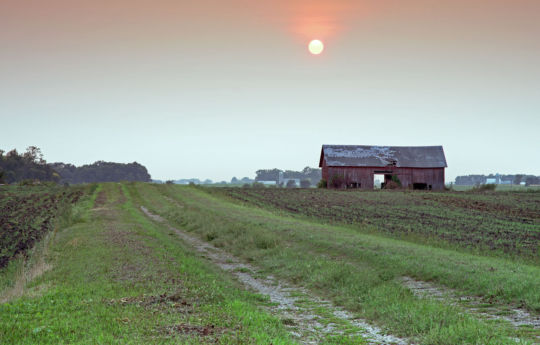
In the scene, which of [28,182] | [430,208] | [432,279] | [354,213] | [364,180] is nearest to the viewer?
[432,279]

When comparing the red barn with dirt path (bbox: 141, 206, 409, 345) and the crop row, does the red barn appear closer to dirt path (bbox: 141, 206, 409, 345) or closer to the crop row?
the crop row

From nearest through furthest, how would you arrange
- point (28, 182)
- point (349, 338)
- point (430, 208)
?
point (349, 338) < point (430, 208) < point (28, 182)

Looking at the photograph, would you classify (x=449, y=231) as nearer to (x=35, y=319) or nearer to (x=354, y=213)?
(x=354, y=213)

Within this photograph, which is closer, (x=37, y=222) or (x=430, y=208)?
(x=37, y=222)

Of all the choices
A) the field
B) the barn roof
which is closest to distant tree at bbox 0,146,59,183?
the barn roof

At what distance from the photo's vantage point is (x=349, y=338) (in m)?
10.5

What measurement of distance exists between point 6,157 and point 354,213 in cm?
12973

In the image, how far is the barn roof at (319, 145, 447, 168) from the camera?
8106 centimetres

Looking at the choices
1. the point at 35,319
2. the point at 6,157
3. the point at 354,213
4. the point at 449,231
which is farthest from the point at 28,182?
the point at 35,319

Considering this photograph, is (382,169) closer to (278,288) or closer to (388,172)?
(388,172)

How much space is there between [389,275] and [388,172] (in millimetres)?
66549

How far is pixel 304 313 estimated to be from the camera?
1298 centimetres

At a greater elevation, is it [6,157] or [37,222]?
[6,157]

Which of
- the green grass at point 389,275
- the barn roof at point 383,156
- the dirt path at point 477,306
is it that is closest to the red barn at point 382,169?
the barn roof at point 383,156
